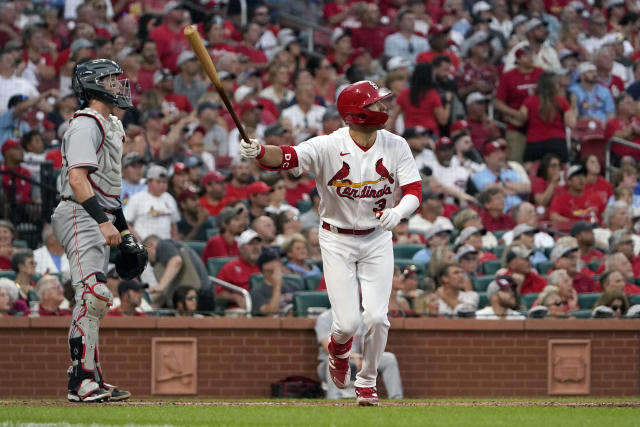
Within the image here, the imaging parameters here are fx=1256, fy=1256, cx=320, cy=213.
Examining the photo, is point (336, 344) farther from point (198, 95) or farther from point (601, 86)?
point (601, 86)

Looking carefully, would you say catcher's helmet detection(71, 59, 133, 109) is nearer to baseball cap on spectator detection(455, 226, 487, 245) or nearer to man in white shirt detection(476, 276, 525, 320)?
man in white shirt detection(476, 276, 525, 320)

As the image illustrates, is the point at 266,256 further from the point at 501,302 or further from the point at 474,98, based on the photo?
the point at 474,98

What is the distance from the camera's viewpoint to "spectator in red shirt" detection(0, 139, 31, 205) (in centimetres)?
1276

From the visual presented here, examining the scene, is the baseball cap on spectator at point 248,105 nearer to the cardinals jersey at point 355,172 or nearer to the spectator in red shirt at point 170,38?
the spectator in red shirt at point 170,38

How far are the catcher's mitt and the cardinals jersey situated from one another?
120 centimetres

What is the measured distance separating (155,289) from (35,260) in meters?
1.17

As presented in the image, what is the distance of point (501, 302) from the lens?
1155cm

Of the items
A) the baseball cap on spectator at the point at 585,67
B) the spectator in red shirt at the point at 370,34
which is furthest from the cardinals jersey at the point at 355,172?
the spectator in red shirt at the point at 370,34

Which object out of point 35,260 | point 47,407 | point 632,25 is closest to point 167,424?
point 47,407

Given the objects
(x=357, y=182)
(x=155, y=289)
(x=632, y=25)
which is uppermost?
(x=632, y=25)

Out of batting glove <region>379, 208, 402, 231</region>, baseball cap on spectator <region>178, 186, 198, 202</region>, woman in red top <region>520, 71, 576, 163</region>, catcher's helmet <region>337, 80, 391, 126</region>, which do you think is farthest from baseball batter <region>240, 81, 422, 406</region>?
woman in red top <region>520, 71, 576, 163</region>

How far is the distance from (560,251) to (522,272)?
55 cm

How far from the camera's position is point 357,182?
25.8ft

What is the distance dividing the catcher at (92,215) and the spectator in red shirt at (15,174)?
15.5 feet
